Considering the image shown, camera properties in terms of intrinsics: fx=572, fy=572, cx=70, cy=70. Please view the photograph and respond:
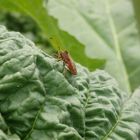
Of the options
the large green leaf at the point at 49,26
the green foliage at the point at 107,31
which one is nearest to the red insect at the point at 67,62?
the large green leaf at the point at 49,26

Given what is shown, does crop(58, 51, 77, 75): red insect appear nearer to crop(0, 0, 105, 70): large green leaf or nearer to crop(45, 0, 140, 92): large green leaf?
crop(0, 0, 105, 70): large green leaf

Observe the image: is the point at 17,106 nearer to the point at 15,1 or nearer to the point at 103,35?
the point at 15,1

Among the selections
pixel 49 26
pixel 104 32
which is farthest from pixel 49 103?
pixel 104 32

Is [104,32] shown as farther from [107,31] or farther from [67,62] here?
[67,62]

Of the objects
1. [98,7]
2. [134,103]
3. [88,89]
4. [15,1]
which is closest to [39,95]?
[88,89]

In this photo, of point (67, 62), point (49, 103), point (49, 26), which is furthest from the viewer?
point (49, 26)

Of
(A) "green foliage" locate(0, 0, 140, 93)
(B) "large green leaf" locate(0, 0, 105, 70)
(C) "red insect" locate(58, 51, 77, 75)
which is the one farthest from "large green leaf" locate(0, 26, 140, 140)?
(A) "green foliage" locate(0, 0, 140, 93)
